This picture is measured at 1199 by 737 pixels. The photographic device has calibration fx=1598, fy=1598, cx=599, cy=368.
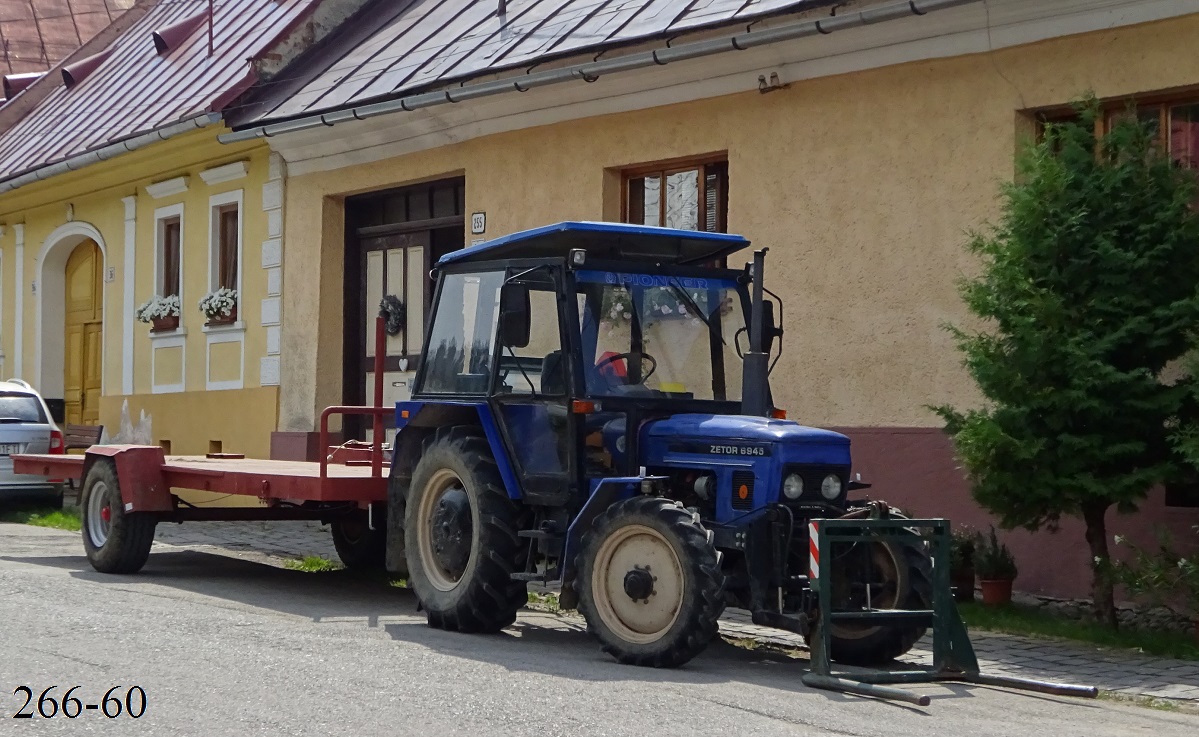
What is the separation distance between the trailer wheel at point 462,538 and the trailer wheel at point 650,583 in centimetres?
84

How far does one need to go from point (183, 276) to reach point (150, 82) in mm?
3632

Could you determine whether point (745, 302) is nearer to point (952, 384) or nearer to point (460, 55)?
A: point (952, 384)

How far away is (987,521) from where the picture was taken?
10.8m

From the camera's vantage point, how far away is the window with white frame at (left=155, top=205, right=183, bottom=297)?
19.8 metres

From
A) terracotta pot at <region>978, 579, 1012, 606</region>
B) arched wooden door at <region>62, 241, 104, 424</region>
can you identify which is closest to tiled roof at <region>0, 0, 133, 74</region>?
arched wooden door at <region>62, 241, 104, 424</region>

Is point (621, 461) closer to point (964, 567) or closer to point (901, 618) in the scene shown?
point (901, 618)

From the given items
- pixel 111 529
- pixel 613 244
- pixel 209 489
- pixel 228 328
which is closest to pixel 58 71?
pixel 228 328

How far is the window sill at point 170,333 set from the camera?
19.4 meters

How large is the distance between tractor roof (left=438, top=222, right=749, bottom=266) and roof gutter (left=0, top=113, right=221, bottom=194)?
29.6 ft

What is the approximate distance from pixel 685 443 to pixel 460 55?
26.7ft

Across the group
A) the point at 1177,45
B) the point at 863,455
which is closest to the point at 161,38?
the point at 863,455

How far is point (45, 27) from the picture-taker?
3120cm

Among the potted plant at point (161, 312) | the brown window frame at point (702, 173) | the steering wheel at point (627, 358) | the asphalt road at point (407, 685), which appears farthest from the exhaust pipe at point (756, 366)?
the potted plant at point (161, 312)

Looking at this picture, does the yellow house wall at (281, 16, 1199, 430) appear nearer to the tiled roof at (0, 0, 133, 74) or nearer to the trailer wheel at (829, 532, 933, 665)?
the trailer wheel at (829, 532, 933, 665)
